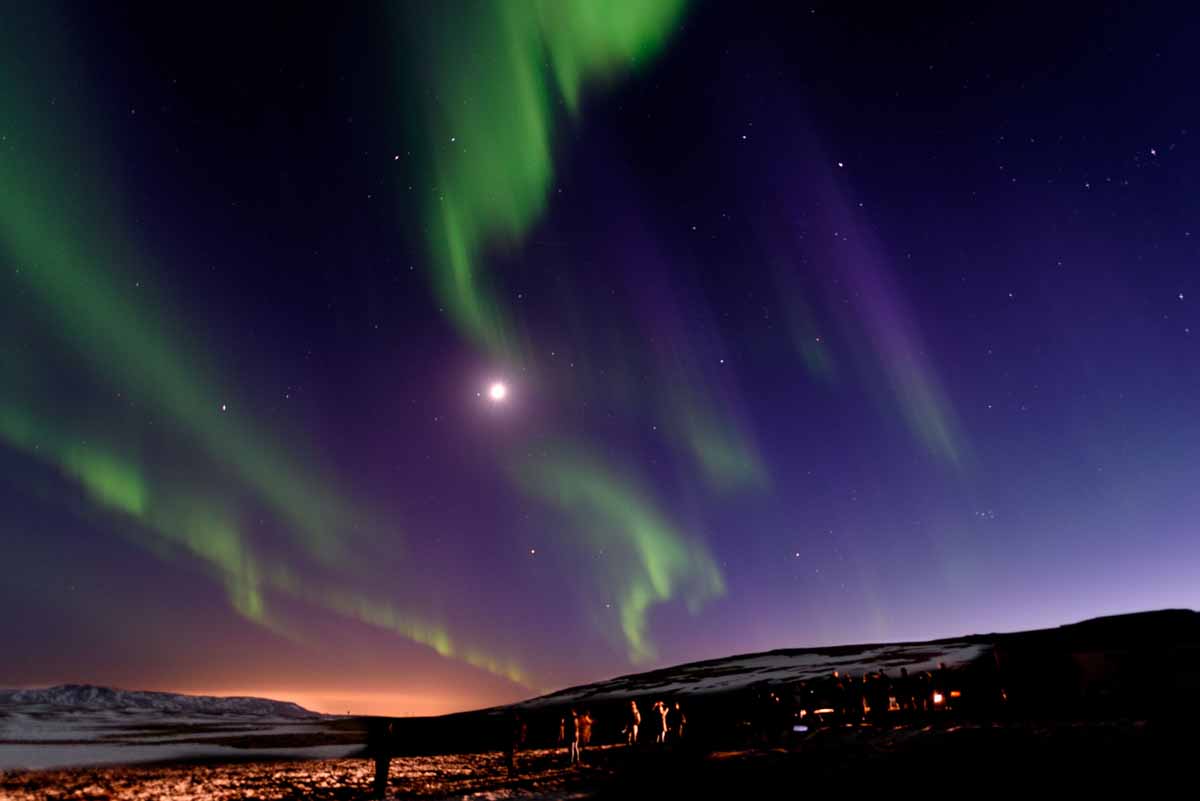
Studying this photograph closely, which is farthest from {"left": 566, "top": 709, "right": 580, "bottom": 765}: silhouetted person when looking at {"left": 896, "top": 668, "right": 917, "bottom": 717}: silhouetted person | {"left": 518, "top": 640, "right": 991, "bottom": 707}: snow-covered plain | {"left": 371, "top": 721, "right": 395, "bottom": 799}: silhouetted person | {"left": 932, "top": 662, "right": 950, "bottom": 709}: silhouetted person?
{"left": 518, "top": 640, "right": 991, "bottom": 707}: snow-covered plain

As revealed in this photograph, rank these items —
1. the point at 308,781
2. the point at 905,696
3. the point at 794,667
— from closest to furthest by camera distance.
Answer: the point at 308,781 → the point at 905,696 → the point at 794,667

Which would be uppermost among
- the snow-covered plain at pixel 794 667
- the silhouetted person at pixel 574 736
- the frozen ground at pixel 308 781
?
the snow-covered plain at pixel 794 667

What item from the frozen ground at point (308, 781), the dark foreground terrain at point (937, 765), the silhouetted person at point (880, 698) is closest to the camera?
the dark foreground terrain at point (937, 765)

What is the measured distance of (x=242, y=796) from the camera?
24609 millimetres

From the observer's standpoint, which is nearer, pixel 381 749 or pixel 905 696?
pixel 381 749

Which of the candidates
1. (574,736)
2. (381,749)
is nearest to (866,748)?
(381,749)

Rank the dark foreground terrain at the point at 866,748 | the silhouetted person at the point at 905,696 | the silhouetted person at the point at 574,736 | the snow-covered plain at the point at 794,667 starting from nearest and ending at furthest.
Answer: the dark foreground terrain at the point at 866,748 → the silhouetted person at the point at 574,736 → the silhouetted person at the point at 905,696 → the snow-covered plain at the point at 794,667

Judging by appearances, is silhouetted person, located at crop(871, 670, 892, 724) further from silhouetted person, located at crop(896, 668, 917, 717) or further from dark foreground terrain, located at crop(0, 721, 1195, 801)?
dark foreground terrain, located at crop(0, 721, 1195, 801)

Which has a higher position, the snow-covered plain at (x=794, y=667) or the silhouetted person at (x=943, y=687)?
the snow-covered plain at (x=794, y=667)

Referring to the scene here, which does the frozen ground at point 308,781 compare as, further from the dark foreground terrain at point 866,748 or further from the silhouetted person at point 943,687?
the silhouetted person at point 943,687

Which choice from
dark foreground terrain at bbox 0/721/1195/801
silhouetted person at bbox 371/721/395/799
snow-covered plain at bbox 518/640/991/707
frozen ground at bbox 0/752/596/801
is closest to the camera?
dark foreground terrain at bbox 0/721/1195/801

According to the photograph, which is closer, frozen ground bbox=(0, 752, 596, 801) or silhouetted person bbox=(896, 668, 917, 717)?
frozen ground bbox=(0, 752, 596, 801)

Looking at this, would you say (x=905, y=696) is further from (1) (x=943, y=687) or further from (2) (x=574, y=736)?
(2) (x=574, y=736)

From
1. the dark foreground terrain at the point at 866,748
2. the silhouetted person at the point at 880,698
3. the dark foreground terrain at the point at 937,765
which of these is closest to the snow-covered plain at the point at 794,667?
the dark foreground terrain at the point at 866,748
